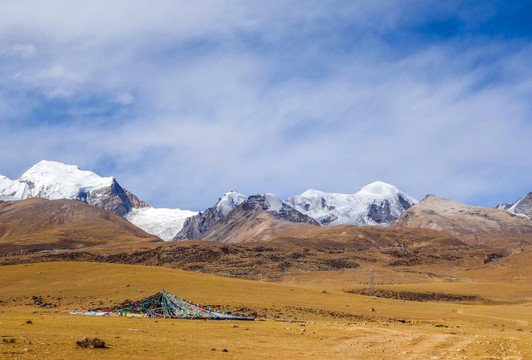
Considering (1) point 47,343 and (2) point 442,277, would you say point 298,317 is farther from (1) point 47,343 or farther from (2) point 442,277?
(2) point 442,277

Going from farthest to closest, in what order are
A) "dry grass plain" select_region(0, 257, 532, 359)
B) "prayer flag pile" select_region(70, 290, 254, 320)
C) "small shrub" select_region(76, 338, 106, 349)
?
"prayer flag pile" select_region(70, 290, 254, 320) < "dry grass plain" select_region(0, 257, 532, 359) < "small shrub" select_region(76, 338, 106, 349)

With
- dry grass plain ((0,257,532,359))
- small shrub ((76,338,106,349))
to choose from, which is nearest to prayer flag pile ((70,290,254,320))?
dry grass plain ((0,257,532,359))

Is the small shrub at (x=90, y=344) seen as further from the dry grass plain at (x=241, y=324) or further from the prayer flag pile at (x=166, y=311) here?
the prayer flag pile at (x=166, y=311)

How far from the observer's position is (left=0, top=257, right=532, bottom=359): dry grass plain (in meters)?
17.7

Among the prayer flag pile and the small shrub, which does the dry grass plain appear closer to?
the small shrub

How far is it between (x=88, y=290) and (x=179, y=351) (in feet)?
106

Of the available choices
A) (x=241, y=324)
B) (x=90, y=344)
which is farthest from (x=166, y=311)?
(x=90, y=344)

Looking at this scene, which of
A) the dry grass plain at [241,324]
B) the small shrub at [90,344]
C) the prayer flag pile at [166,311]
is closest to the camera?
the small shrub at [90,344]

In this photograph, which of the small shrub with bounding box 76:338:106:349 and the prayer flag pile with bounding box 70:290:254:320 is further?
the prayer flag pile with bounding box 70:290:254:320

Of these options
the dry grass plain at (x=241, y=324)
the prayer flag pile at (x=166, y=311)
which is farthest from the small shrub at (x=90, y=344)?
the prayer flag pile at (x=166, y=311)

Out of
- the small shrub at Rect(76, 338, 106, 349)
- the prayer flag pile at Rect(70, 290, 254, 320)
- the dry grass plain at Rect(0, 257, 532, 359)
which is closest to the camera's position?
the small shrub at Rect(76, 338, 106, 349)

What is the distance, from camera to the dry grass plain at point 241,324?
17656 mm

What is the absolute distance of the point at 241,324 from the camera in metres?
28.4

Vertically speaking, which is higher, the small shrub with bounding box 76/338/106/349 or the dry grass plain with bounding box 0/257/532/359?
the small shrub with bounding box 76/338/106/349
